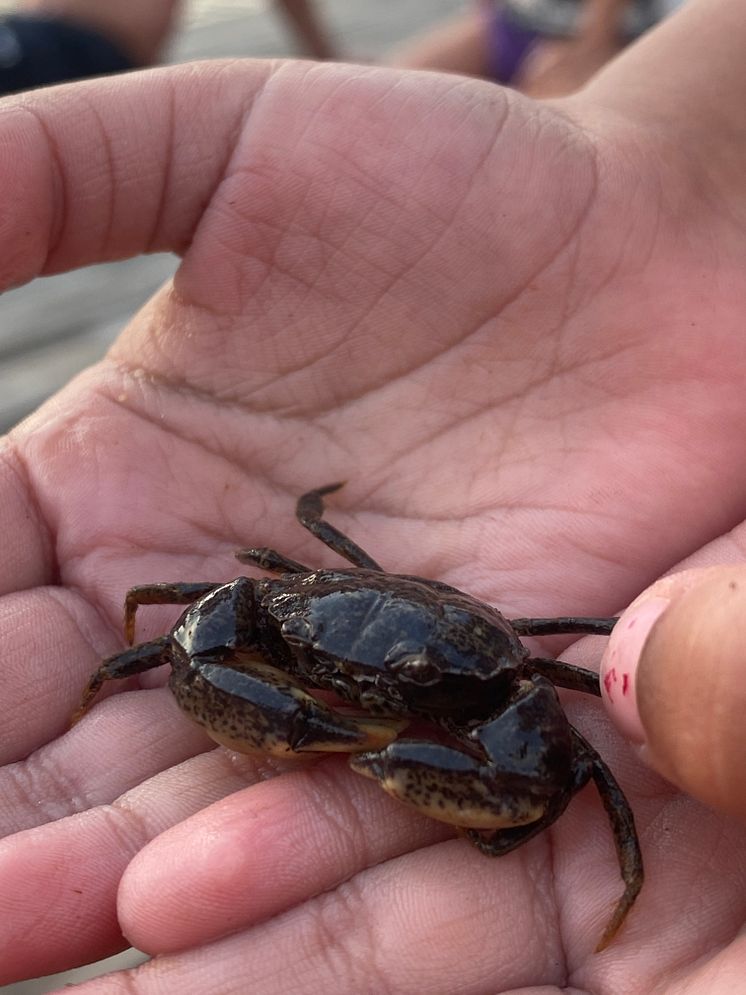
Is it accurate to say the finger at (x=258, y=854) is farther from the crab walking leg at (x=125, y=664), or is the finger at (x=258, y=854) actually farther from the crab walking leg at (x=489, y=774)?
the crab walking leg at (x=125, y=664)

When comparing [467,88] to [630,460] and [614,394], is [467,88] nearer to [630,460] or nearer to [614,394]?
[614,394]

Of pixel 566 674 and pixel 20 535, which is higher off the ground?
pixel 20 535

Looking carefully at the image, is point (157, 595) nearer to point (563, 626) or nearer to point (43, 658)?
point (43, 658)

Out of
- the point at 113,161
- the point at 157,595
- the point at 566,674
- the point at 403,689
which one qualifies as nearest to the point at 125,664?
the point at 157,595

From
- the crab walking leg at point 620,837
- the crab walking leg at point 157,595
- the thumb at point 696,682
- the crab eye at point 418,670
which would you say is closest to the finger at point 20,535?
the crab walking leg at point 157,595

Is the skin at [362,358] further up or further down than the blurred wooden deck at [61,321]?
further up

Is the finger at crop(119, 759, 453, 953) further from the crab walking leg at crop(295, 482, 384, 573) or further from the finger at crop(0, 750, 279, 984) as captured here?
the crab walking leg at crop(295, 482, 384, 573)
